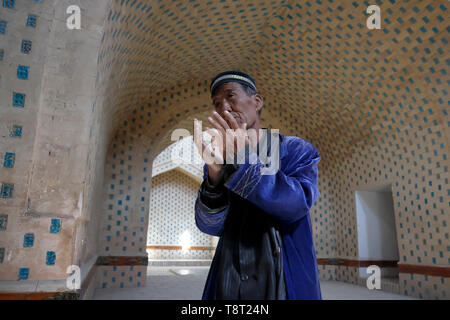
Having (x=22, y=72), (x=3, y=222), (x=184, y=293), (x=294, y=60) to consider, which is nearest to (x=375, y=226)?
(x=294, y=60)

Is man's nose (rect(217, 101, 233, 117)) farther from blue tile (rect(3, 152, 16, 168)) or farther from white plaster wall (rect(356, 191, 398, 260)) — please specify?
white plaster wall (rect(356, 191, 398, 260))

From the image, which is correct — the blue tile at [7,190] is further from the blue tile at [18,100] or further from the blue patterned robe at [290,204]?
the blue patterned robe at [290,204]

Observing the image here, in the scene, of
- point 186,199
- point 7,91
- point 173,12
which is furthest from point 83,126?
point 186,199

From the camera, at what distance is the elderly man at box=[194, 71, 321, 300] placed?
2.70 feet

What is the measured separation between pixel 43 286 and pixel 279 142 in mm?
2097

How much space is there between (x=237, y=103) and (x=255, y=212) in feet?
1.11

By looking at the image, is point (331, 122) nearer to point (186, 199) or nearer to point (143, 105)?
point (143, 105)

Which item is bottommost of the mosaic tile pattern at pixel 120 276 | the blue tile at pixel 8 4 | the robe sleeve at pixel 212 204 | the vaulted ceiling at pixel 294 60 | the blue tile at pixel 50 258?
the mosaic tile pattern at pixel 120 276

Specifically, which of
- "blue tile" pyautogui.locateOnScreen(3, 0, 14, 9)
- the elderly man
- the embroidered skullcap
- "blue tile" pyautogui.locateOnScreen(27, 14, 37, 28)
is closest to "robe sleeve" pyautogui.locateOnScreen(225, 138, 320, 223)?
the elderly man

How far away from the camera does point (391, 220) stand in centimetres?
757

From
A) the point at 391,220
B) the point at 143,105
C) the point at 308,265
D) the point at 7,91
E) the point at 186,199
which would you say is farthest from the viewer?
the point at 186,199

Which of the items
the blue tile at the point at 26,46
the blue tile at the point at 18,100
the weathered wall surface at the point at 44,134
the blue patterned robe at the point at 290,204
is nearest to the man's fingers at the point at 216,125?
the blue patterned robe at the point at 290,204

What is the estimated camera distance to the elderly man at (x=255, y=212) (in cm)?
82

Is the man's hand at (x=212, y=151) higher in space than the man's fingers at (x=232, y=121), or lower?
lower
